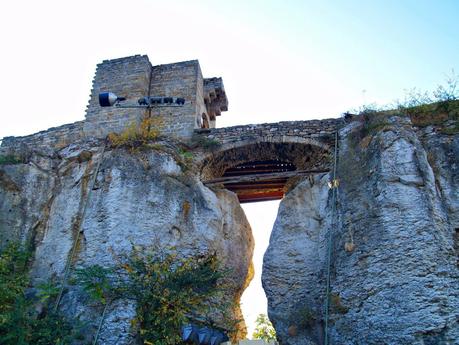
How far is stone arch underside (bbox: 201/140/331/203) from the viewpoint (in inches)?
413

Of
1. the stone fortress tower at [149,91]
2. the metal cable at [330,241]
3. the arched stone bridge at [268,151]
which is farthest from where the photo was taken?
the stone fortress tower at [149,91]

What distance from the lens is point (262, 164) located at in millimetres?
11633

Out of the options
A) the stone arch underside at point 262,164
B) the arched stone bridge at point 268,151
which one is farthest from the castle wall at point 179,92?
the stone arch underside at point 262,164

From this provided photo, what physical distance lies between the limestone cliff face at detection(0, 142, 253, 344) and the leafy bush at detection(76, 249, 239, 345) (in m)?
0.30

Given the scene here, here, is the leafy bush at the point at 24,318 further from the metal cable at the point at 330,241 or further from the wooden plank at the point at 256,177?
the wooden plank at the point at 256,177

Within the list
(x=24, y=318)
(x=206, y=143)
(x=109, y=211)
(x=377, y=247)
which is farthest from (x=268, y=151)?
(x=24, y=318)

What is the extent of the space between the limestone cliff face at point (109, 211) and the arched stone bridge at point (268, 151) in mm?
657

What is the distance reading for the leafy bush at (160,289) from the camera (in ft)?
26.0

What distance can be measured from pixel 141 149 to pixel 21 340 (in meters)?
4.49

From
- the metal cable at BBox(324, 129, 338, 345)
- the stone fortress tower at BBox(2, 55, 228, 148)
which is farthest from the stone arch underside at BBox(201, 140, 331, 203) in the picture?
the stone fortress tower at BBox(2, 55, 228, 148)

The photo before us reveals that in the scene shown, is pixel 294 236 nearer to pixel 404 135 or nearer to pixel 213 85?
pixel 404 135

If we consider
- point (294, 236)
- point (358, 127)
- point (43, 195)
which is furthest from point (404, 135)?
point (43, 195)

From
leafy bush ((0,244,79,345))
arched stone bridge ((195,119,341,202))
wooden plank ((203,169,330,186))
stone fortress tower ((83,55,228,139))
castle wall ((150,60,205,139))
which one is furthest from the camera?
stone fortress tower ((83,55,228,139))

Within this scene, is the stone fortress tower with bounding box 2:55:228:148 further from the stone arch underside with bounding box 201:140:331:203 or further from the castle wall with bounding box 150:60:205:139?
A: the stone arch underside with bounding box 201:140:331:203
